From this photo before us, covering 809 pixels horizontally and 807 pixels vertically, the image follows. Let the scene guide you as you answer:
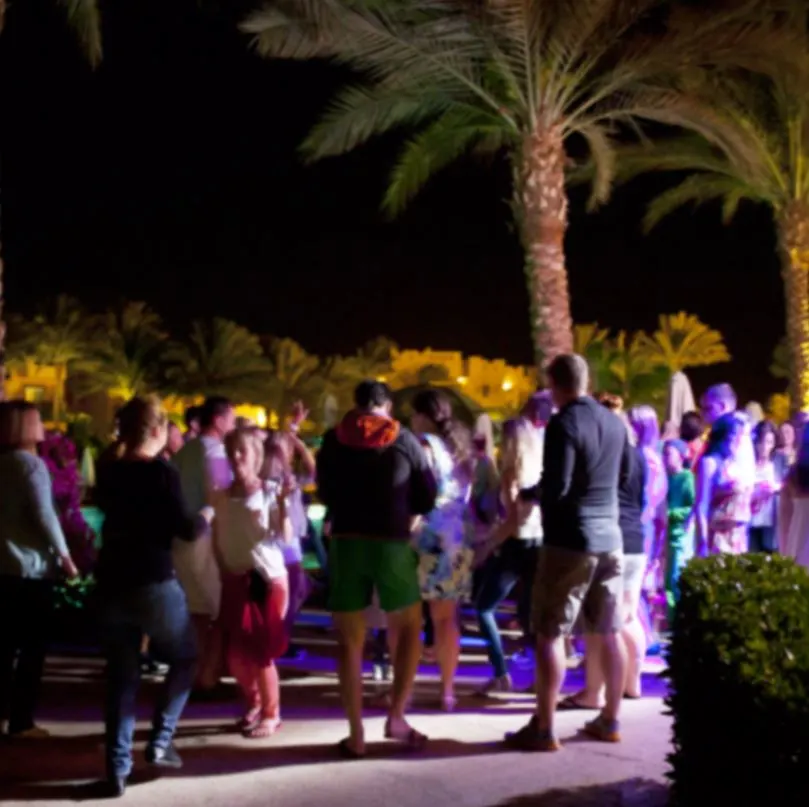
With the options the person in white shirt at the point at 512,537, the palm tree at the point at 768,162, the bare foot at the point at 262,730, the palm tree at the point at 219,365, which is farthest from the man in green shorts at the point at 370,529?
the palm tree at the point at 219,365

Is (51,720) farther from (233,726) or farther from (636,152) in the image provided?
(636,152)

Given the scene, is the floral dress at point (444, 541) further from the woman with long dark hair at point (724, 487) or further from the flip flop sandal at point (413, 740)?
the woman with long dark hair at point (724, 487)

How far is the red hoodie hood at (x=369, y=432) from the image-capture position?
6.12 metres

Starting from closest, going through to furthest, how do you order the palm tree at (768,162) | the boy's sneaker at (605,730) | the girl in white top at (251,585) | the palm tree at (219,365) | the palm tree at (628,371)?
the boy's sneaker at (605,730)
the girl in white top at (251,585)
the palm tree at (768,162)
the palm tree at (628,371)
the palm tree at (219,365)

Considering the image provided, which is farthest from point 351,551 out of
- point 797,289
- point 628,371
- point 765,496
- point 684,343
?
point 684,343

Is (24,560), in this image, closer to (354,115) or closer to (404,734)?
(404,734)

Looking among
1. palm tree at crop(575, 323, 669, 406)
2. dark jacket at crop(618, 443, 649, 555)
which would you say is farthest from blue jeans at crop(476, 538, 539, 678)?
palm tree at crop(575, 323, 669, 406)

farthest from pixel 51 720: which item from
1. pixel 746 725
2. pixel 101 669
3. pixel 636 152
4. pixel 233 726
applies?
pixel 636 152

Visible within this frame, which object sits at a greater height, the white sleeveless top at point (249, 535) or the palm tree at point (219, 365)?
the palm tree at point (219, 365)

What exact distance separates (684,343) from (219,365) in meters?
19.1

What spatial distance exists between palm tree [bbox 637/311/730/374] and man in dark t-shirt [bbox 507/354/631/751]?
138 ft

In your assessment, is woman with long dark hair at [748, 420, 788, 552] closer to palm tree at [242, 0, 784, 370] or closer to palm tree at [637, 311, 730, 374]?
palm tree at [242, 0, 784, 370]

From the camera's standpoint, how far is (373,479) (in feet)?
20.0

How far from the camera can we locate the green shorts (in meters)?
6.06
